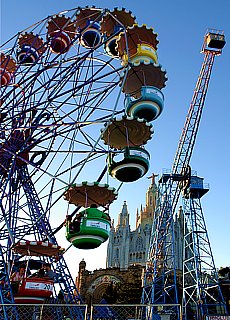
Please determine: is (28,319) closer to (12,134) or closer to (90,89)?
(12,134)

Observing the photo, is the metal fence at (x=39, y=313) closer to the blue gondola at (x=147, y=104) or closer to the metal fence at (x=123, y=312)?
the metal fence at (x=123, y=312)

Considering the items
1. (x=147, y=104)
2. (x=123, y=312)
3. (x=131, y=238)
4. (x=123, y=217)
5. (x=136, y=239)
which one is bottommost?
(x=123, y=312)

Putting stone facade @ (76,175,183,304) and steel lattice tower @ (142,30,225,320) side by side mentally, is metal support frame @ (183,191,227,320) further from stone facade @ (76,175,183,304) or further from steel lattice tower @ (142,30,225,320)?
stone facade @ (76,175,183,304)

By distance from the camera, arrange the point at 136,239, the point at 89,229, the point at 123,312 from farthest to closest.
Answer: the point at 136,239
the point at 89,229
the point at 123,312

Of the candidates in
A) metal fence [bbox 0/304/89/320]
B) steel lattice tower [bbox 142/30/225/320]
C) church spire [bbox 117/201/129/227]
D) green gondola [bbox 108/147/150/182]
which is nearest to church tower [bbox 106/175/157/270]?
church spire [bbox 117/201/129/227]

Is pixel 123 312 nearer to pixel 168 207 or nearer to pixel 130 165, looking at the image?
pixel 130 165

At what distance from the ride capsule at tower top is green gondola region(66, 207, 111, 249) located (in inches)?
61.4

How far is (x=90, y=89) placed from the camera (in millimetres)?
14406

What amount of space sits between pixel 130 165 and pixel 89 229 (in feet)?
7.17

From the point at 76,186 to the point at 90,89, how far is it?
4.95 m

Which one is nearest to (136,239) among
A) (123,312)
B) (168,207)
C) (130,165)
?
(168,207)

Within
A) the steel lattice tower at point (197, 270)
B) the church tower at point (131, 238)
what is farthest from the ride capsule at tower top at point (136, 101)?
the church tower at point (131, 238)

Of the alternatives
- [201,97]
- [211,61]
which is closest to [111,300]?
[201,97]

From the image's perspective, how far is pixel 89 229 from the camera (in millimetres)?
10008
